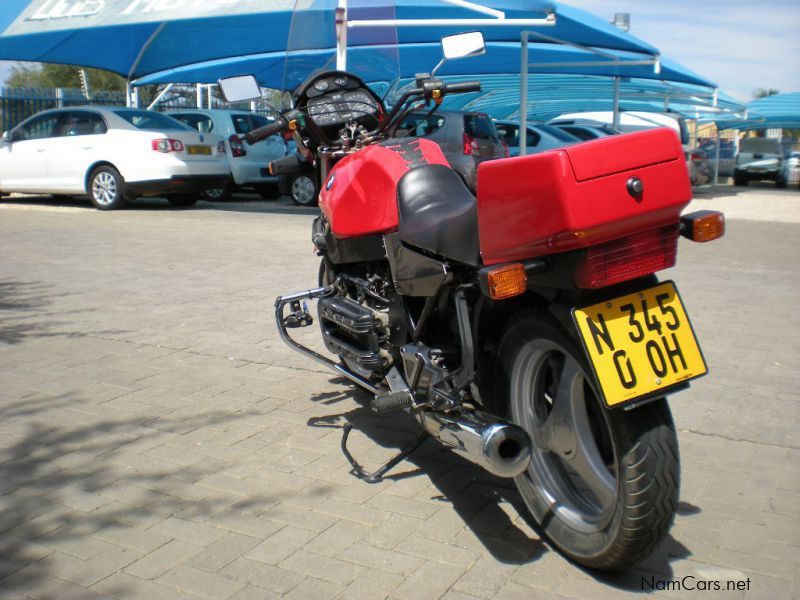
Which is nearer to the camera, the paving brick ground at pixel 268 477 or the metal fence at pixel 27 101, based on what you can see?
the paving brick ground at pixel 268 477

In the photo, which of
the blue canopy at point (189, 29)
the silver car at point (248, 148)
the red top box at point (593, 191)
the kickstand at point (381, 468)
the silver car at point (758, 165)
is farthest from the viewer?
the silver car at point (758, 165)

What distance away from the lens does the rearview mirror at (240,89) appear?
15.7 feet

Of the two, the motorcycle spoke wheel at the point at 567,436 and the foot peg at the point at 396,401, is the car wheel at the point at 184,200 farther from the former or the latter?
the motorcycle spoke wheel at the point at 567,436

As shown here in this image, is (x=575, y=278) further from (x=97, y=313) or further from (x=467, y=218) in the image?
(x=97, y=313)

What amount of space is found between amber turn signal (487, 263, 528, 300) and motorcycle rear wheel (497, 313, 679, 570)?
0.22 m

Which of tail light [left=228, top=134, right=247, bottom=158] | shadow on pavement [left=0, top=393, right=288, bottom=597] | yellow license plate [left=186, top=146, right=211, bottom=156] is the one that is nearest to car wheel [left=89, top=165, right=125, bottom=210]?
yellow license plate [left=186, top=146, right=211, bottom=156]

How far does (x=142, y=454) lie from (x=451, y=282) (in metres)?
1.76

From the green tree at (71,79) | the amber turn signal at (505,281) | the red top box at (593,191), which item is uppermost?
the green tree at (71,79)

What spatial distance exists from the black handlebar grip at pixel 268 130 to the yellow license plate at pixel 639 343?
7.65 ft

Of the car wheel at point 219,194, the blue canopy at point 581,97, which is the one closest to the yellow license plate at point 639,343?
the car wheel at point 219,194

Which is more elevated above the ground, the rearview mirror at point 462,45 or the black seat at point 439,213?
the rearview mirror at point 462,45

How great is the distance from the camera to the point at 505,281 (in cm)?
289

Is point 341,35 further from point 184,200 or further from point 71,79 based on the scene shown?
point 71,79

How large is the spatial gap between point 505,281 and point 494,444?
55 centimetres
